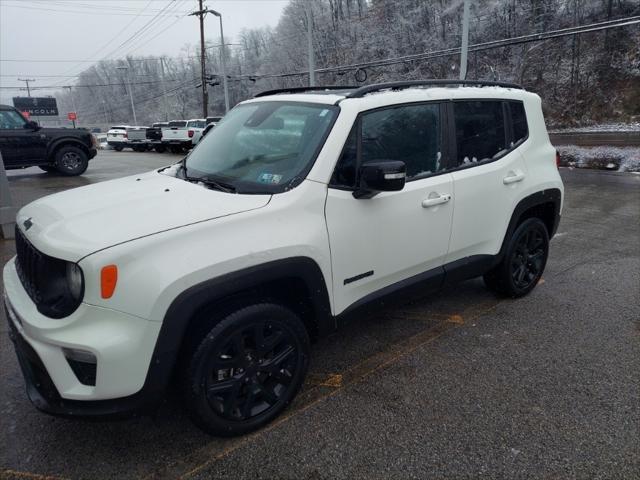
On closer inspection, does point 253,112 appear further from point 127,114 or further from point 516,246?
point 127,114

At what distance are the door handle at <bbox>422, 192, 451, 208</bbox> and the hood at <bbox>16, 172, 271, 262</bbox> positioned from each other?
114 centimetres

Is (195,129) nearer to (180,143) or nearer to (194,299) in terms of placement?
(180,143)

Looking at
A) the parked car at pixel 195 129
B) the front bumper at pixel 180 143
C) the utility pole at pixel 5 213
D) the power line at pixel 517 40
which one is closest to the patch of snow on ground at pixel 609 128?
the power line at pixel 517 40

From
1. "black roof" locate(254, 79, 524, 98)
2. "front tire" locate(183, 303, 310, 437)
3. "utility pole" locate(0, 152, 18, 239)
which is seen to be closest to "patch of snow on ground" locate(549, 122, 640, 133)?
"black roof" locate(254, 79, 524, 98)

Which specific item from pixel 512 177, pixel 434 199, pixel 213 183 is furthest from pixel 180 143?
pixel 434 199

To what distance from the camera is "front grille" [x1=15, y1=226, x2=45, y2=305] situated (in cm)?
221

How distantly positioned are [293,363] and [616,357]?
2.32 metres

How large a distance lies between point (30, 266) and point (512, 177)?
3390 mm

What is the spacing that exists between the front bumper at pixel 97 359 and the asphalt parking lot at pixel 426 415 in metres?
0.31

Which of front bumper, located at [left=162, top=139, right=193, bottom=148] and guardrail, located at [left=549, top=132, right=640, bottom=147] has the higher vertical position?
front bumper, located at [left=162, top=139, right=193, bottom=148]

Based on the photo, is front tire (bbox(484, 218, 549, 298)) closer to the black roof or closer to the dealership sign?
the black roof

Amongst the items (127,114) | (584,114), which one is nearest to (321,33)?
(584,114)

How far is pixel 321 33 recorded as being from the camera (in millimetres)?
65688

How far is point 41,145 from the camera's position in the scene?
39.1ft
